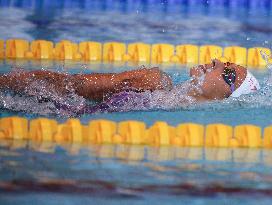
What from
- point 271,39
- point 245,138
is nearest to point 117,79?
point 245,138

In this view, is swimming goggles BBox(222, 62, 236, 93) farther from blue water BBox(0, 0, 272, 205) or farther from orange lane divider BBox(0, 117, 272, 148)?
orange lane divider BBox(0, 117, 272, 148)

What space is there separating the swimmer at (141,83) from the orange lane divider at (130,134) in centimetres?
65

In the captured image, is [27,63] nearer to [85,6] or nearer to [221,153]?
[85,6]

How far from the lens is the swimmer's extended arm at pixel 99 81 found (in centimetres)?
439

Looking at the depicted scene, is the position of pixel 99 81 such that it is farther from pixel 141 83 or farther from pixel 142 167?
pixel 142 167

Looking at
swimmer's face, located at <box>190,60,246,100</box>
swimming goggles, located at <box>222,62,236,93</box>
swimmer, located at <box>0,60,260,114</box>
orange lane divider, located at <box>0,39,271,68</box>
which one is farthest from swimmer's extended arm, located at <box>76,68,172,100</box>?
orange lane divider, located at <box>0,39,271,68</box>

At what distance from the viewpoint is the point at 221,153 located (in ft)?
11.9

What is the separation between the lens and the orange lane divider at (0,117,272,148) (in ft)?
12.2

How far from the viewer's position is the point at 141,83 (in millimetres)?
4477

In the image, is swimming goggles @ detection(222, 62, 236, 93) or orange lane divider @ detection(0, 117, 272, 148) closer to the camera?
orange lane divider @ detection(0, 117, 272, 148)

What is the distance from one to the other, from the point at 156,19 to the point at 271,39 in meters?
1.19

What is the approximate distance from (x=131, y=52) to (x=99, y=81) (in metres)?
1.84

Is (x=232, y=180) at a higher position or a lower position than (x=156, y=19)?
lower

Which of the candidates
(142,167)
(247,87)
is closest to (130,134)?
(142,167)
